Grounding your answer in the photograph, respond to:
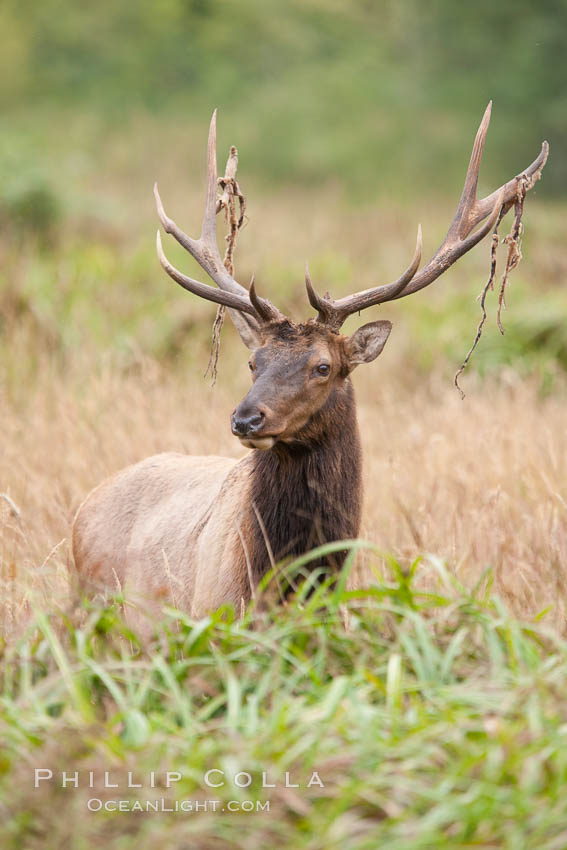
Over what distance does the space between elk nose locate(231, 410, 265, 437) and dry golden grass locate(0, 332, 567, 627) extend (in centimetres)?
76

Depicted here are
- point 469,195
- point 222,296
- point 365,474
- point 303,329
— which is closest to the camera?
point 303,329

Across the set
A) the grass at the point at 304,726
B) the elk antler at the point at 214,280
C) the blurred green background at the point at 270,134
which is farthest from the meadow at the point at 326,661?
the blurred green background at the point at 270,134

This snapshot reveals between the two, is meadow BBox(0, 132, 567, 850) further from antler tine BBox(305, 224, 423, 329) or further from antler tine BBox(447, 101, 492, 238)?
antler tine BBox(447, 101, 492, 238)

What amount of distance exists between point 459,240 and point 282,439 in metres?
1.35

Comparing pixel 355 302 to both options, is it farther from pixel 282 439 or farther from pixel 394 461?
pixel 394 461

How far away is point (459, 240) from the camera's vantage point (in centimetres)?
480

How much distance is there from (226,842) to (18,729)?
0.63 metres

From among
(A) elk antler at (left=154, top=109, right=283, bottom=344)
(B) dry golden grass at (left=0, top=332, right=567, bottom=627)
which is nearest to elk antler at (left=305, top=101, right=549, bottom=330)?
(A) elk antler at (left=154, top=109, right=283, bottom=344)

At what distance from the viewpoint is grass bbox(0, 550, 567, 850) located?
2.28 meters

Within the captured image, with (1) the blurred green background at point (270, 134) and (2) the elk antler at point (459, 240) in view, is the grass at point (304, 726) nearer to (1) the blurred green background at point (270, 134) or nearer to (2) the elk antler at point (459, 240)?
(2) the elk antler at point (459, 240)

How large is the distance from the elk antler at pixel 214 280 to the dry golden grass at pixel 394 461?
108 centimetres

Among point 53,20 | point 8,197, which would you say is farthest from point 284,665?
point 53,20

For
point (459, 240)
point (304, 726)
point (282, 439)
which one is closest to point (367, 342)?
point (459, 240)

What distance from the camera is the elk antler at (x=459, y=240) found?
4504 mm
